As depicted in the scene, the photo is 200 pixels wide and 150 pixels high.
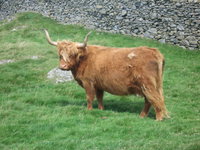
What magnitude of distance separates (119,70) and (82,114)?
139 cm

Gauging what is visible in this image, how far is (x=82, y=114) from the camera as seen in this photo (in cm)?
955

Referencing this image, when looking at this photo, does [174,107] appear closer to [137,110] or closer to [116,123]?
[137,110]

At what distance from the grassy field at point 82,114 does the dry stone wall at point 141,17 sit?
1.76m

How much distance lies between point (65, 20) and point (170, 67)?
1163 centimetres

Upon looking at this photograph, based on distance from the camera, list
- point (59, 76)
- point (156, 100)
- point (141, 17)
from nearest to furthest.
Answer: point (156, 100) < point (59, 76) < point (141, 17)

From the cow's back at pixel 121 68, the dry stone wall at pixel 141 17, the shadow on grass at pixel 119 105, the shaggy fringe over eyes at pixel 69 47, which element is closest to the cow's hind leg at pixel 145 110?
the shadow on grass at pixel 119 105

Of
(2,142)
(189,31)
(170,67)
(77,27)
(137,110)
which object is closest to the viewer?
(2,142)

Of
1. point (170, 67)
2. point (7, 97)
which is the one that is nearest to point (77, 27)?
point (170, 67)

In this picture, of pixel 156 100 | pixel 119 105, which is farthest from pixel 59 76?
pixel 156 100

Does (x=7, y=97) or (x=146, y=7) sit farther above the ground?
(x=146, y=7)

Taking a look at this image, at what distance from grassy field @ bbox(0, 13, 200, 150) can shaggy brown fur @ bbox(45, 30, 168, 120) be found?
1.69ft

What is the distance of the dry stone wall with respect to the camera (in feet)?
65.8

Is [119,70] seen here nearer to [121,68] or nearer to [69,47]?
[121,68]

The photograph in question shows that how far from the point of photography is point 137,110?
10414mm
